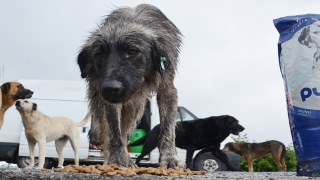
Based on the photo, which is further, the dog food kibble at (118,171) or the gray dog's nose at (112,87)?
the gray dog's nose at (112,87)

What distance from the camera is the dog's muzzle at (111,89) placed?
14.4 ft

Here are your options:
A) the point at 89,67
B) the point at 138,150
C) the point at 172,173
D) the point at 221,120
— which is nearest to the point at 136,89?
the point at 89,67

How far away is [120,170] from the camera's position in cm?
341

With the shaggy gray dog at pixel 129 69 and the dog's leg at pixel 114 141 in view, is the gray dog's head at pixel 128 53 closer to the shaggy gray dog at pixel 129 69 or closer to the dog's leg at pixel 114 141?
the shaggy gray dog at pixel 129 69

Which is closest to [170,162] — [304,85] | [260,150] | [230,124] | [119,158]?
[119,158]

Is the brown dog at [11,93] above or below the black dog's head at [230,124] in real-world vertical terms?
above

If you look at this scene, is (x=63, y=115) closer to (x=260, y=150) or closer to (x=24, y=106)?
(x=24, y=106)

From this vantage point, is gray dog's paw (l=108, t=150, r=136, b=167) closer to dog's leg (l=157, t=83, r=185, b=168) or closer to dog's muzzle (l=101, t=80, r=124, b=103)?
dog's leg (l=157, t=83, r=185, b=168)

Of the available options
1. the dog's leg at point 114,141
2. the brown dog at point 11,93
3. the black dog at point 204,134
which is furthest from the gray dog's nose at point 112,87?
the brown dog at point 11,93

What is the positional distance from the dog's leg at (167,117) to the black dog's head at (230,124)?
741 centimetres

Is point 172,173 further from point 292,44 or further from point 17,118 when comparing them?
point 17,118

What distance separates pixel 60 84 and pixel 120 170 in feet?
37.4

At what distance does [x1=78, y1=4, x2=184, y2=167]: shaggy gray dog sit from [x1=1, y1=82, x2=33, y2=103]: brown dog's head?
7003 millimetres

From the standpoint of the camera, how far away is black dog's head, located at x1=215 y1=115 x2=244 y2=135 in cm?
1298
